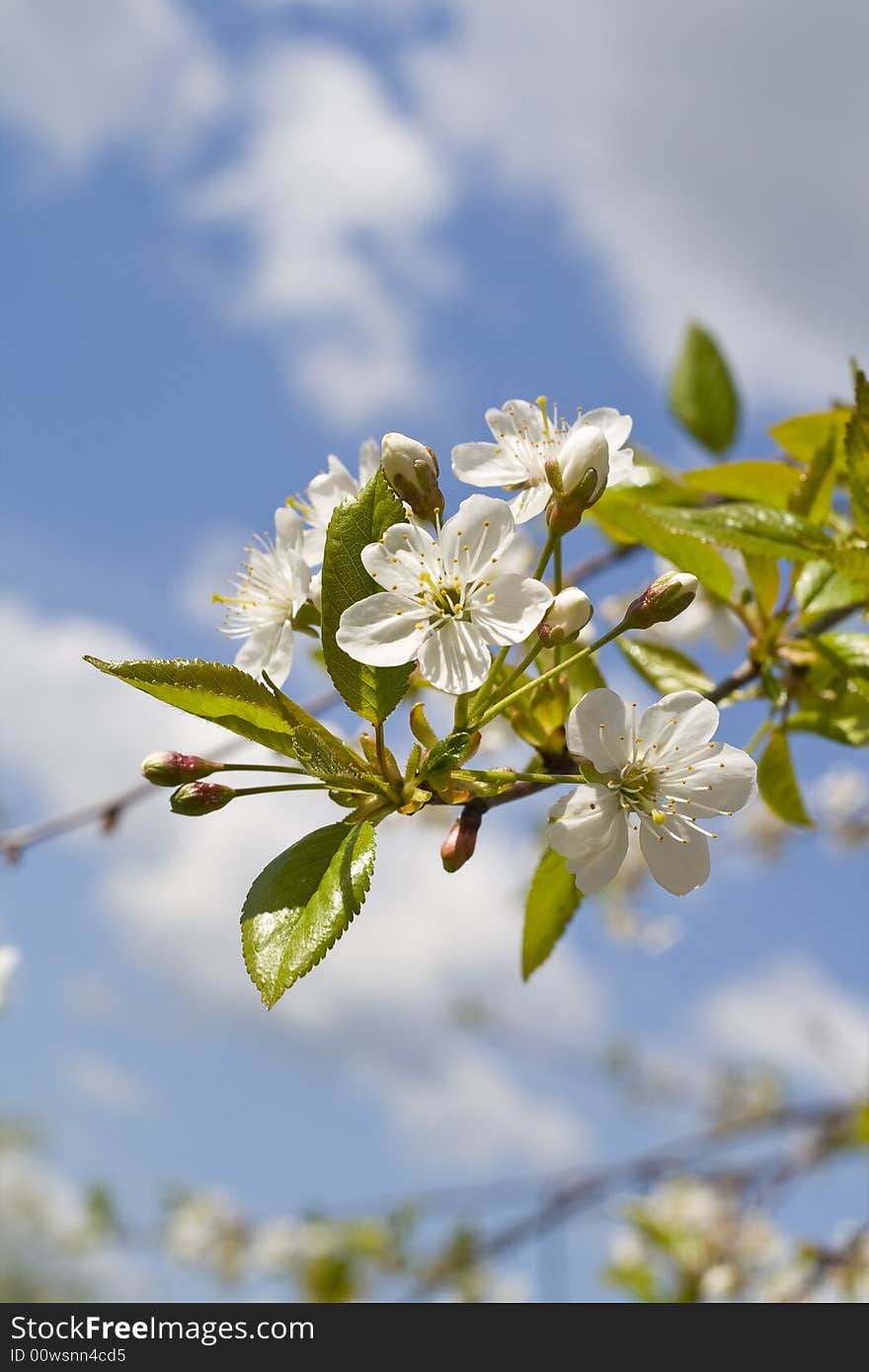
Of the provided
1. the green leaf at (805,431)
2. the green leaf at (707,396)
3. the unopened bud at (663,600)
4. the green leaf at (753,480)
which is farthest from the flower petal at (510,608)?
the green leaf at (707,396)

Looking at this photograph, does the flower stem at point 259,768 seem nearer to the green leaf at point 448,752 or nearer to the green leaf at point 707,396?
the green leaf at point 448,752

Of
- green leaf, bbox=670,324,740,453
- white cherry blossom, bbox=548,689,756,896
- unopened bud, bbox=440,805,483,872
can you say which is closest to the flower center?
white cherry blossom, bbox=548,689,756,896

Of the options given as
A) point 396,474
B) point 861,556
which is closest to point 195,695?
point 396,474

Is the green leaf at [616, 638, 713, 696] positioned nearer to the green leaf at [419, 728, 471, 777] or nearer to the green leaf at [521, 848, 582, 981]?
the green leaf at [521, 848, 582, 981]

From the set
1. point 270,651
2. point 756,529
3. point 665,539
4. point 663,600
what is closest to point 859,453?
point 756,529

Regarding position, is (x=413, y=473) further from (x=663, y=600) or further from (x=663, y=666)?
(x=663, y=666)
